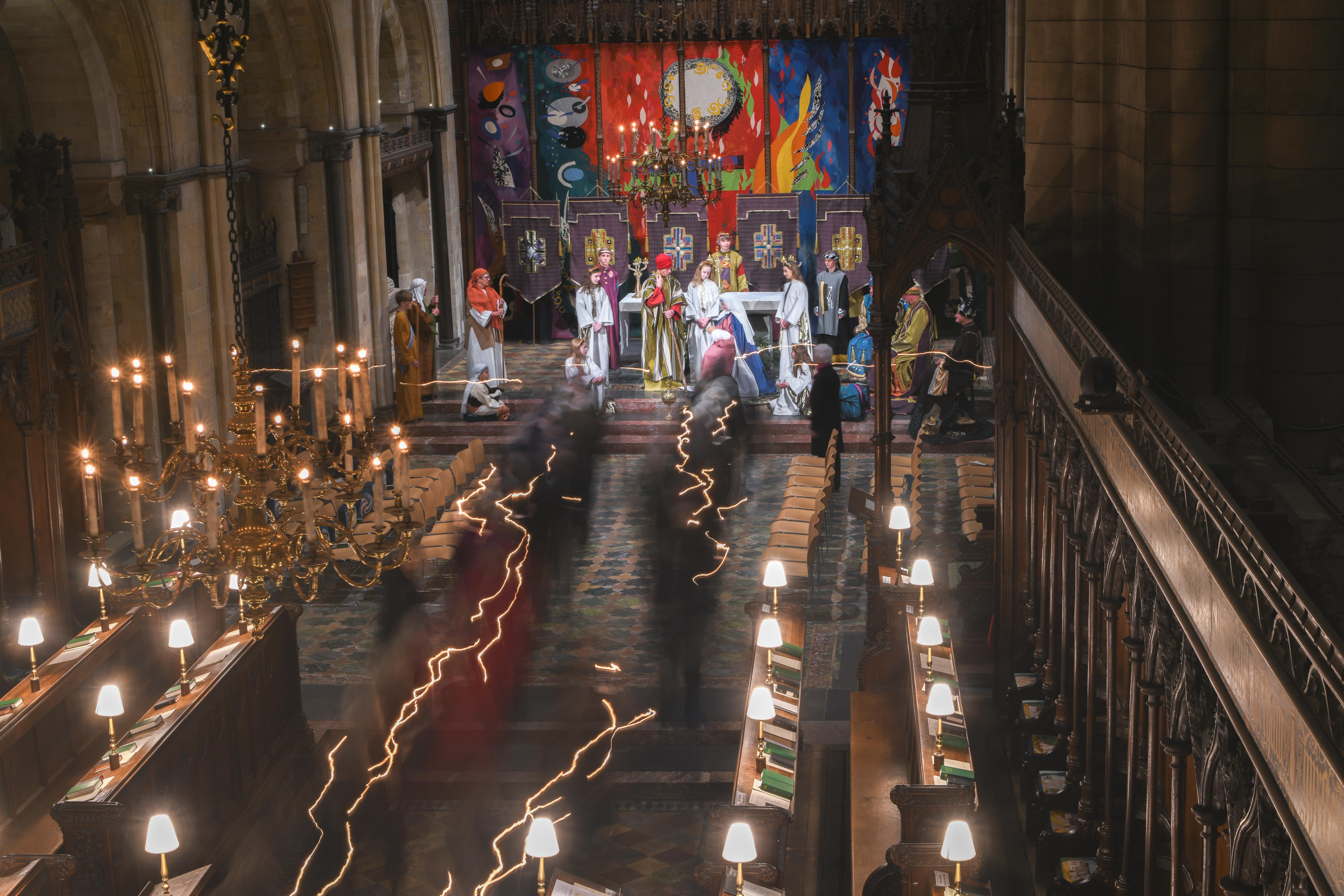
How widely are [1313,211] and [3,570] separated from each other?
999cm

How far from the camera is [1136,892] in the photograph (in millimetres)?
7574

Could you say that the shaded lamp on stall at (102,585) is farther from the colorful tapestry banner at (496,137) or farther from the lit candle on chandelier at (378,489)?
the colorful tapestry banner at (496,137)

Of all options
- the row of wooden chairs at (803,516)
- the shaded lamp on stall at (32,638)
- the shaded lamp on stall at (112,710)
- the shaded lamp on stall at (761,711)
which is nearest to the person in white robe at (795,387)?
the row of wooden chairs at (803,516)

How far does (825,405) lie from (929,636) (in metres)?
7.39

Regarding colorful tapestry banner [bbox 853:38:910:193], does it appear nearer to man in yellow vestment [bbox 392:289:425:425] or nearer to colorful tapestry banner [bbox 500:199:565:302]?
colorful tapestry banner [bbox 500:199:565:302]

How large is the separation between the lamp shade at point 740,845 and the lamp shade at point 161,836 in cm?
288

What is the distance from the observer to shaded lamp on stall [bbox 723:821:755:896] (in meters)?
7.37

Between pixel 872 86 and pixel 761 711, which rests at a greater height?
pixel 872 86

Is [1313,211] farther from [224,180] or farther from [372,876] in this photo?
[224,180]

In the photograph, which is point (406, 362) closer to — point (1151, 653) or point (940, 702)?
point (940, 702)

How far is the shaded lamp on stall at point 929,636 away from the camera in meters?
9.45

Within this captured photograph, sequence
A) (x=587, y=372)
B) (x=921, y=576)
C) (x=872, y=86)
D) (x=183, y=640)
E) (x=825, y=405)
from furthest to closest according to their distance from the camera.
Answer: (x=872, y=86), (x=587, y=372), (x=825, y=405), (x=921, y=576), (x=183, y=640)

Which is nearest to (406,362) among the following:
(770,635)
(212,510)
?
(770,635)

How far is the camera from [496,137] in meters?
24.5
